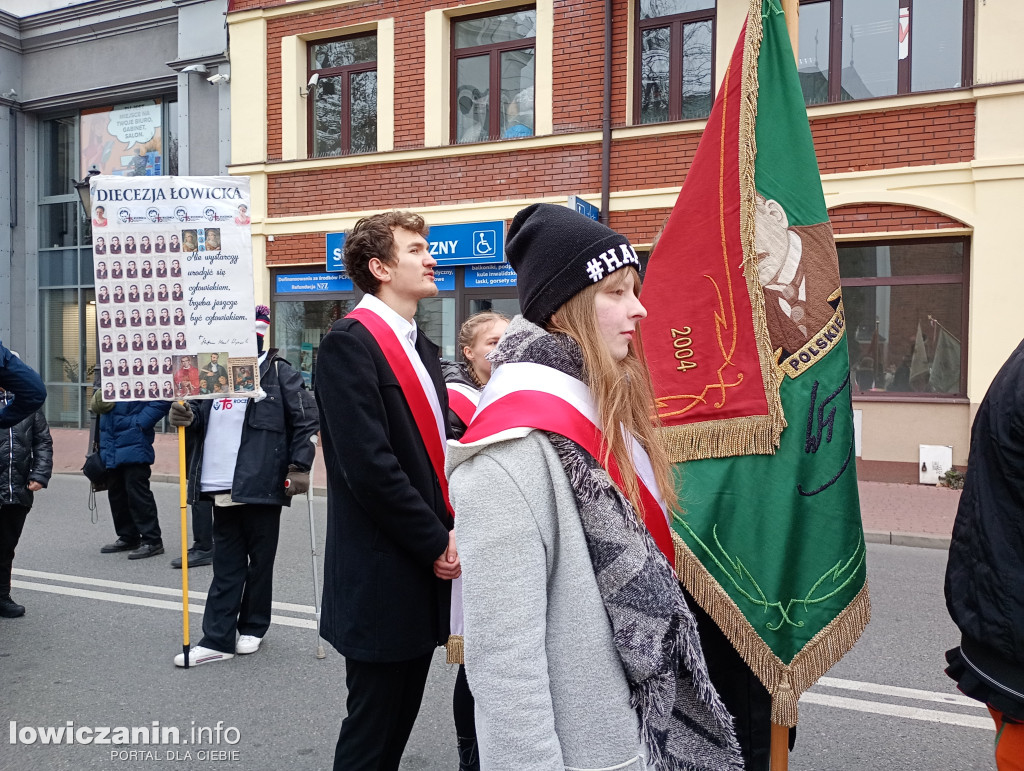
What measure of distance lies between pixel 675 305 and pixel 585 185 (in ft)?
32.4

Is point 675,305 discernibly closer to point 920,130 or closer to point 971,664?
point 971,664

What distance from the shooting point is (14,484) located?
17.9 ft

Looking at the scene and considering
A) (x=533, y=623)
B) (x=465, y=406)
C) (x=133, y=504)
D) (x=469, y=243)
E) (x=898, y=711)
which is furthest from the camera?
(x=469, y=243)

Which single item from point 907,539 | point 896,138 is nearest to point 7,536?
point 907,539

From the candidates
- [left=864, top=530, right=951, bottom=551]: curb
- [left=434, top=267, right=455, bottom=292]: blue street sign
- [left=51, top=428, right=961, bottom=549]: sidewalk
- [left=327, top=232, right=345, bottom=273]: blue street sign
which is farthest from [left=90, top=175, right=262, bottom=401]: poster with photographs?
[left=327, top=232, right=345, bottom=273]: blue street sign

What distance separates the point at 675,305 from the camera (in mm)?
2475

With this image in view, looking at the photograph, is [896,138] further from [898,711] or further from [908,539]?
[898,711]

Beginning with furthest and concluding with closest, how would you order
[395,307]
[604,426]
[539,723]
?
[395,307] < [604,426] < [539,723]

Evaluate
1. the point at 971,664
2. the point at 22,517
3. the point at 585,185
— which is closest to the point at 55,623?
the point at 22,517

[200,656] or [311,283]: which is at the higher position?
[311,283]

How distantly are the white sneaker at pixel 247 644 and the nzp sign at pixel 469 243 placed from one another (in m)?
8.26

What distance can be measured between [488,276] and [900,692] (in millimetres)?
9334

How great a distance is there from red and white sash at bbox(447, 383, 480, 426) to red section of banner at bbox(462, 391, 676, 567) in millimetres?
1544

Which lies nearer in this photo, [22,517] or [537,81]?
[22,517]
